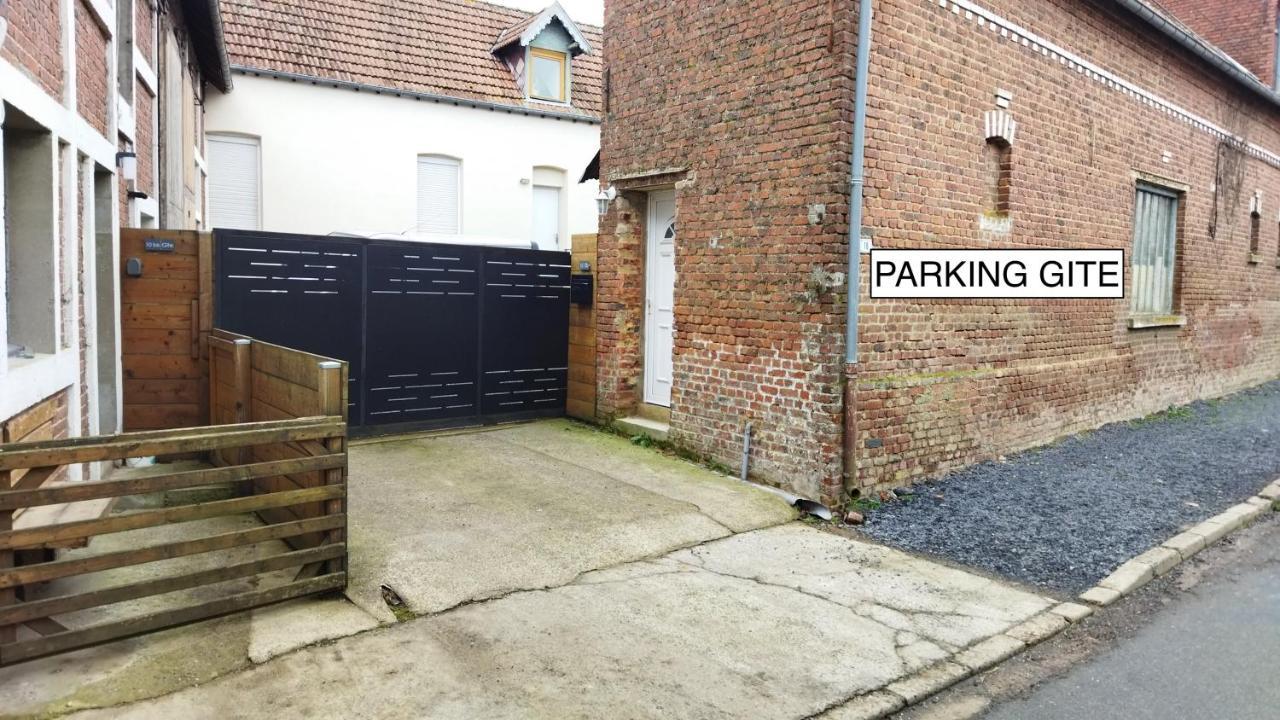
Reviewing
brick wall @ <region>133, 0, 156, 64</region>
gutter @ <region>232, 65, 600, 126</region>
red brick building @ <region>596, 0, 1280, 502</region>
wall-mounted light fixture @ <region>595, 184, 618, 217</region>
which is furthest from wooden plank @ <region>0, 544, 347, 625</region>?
gutter @ <region>232, 65, 600, 126</region>

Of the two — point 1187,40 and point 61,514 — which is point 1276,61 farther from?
point 61,514

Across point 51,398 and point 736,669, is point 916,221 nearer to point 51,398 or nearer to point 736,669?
point 736,669

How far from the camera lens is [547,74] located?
18719 mm

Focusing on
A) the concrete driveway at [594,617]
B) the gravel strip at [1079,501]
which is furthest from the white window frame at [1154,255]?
the concrete driveway at [594,617]

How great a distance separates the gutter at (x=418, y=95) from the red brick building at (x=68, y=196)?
6103 mm

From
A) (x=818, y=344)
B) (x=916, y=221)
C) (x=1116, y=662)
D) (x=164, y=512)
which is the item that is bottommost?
(x=1116, y=662)

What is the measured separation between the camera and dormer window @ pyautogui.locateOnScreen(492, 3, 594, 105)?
18078mm

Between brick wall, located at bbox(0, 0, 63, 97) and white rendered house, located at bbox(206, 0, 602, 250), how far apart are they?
911cm

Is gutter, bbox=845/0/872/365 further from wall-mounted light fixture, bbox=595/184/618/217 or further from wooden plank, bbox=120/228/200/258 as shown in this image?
wooden plank, bbox=120/228/200/258

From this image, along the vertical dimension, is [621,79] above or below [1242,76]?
below

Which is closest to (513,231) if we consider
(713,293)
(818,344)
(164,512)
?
(713,293)

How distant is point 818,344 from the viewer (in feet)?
23.9

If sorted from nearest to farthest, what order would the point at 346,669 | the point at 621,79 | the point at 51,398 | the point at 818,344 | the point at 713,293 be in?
1. the point at 346,669
2. the point at 51,398
3. the point at 818,344
4. the point at 713,293
5. the point at 621,79

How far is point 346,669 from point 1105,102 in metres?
10.4
